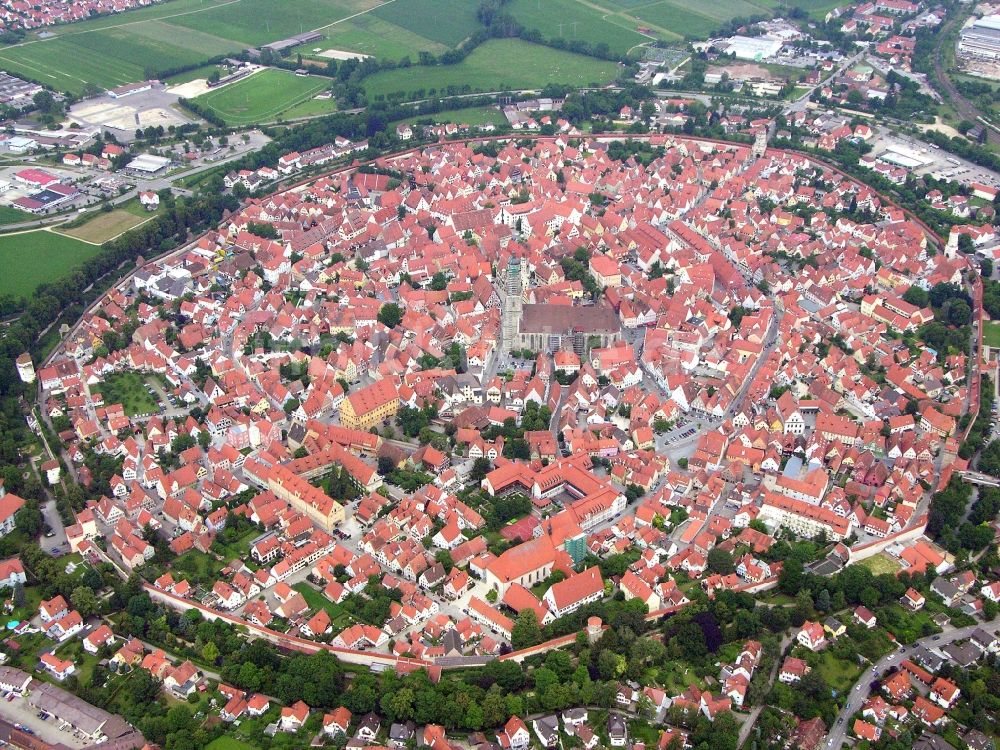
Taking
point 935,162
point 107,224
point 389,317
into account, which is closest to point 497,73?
point 935,162

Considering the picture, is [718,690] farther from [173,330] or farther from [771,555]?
[173,330]

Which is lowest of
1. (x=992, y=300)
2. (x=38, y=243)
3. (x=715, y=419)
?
(x=38, y=243)

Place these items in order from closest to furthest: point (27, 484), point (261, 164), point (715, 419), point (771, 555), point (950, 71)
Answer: point (771, 555) → point (27, 484) → point (715, 419) → point (261, 164) → point (950, 71)

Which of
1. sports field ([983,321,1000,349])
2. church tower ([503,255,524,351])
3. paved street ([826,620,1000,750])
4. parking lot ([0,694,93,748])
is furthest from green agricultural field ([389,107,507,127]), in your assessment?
parking lot ([0,694,93,748])

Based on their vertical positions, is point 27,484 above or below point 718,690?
below

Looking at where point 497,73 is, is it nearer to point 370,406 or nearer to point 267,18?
point 267,18

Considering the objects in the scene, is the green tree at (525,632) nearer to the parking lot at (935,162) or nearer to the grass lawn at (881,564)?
the grass lawn at (881,564)

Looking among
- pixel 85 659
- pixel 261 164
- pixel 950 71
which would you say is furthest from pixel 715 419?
pixel 950 71
